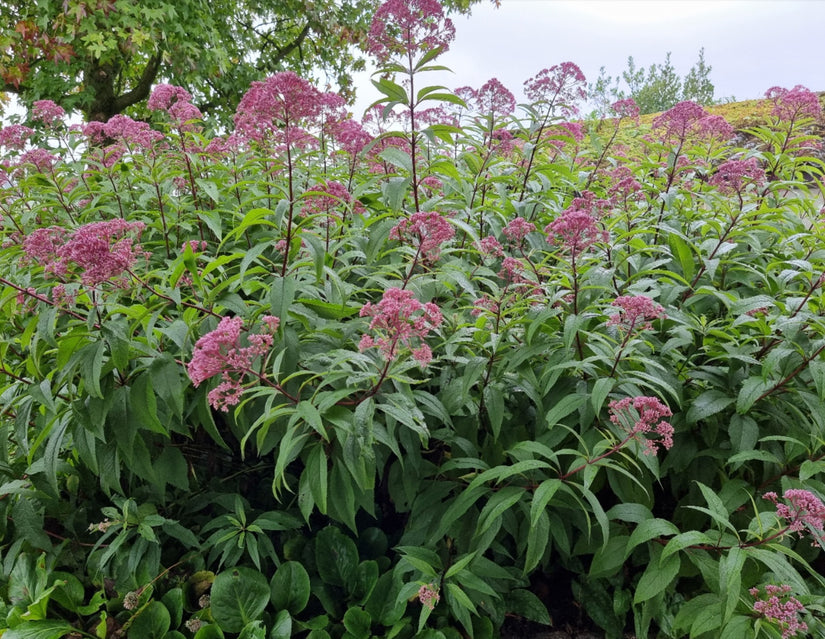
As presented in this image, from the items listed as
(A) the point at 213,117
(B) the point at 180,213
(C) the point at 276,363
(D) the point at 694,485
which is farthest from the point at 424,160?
(A) the point at 213,117

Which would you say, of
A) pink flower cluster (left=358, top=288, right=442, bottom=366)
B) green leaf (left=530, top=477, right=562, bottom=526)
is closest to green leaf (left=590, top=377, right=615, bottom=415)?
green leaf (left=530, top=477, right=562, bottom=526)

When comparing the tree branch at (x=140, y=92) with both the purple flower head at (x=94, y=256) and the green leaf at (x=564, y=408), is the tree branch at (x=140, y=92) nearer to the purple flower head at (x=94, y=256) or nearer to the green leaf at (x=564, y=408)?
the purple flower head at (x=94, y=256)

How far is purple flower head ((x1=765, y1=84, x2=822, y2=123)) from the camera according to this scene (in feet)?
9.57

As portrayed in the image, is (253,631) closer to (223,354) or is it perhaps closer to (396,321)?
(223,354)

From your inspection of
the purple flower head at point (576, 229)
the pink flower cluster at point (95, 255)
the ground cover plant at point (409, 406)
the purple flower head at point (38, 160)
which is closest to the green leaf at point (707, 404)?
the ground cover plant at point (409, 406)

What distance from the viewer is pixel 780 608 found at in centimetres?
171

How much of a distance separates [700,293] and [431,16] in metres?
1.61

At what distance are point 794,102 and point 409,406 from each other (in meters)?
2.71

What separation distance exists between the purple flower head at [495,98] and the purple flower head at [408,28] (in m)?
0.55

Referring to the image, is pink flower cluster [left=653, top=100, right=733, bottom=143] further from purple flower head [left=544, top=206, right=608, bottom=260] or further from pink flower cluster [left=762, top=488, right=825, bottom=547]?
pink flower cluster [left=762, top=488, right=825, bottom=547]

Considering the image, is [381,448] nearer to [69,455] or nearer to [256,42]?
[69,455]

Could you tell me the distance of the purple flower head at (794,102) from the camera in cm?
292

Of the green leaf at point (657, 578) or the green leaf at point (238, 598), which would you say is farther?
the green leaf at point (238, 598)

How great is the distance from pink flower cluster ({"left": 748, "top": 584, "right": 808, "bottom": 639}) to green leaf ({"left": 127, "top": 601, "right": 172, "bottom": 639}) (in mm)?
2142
